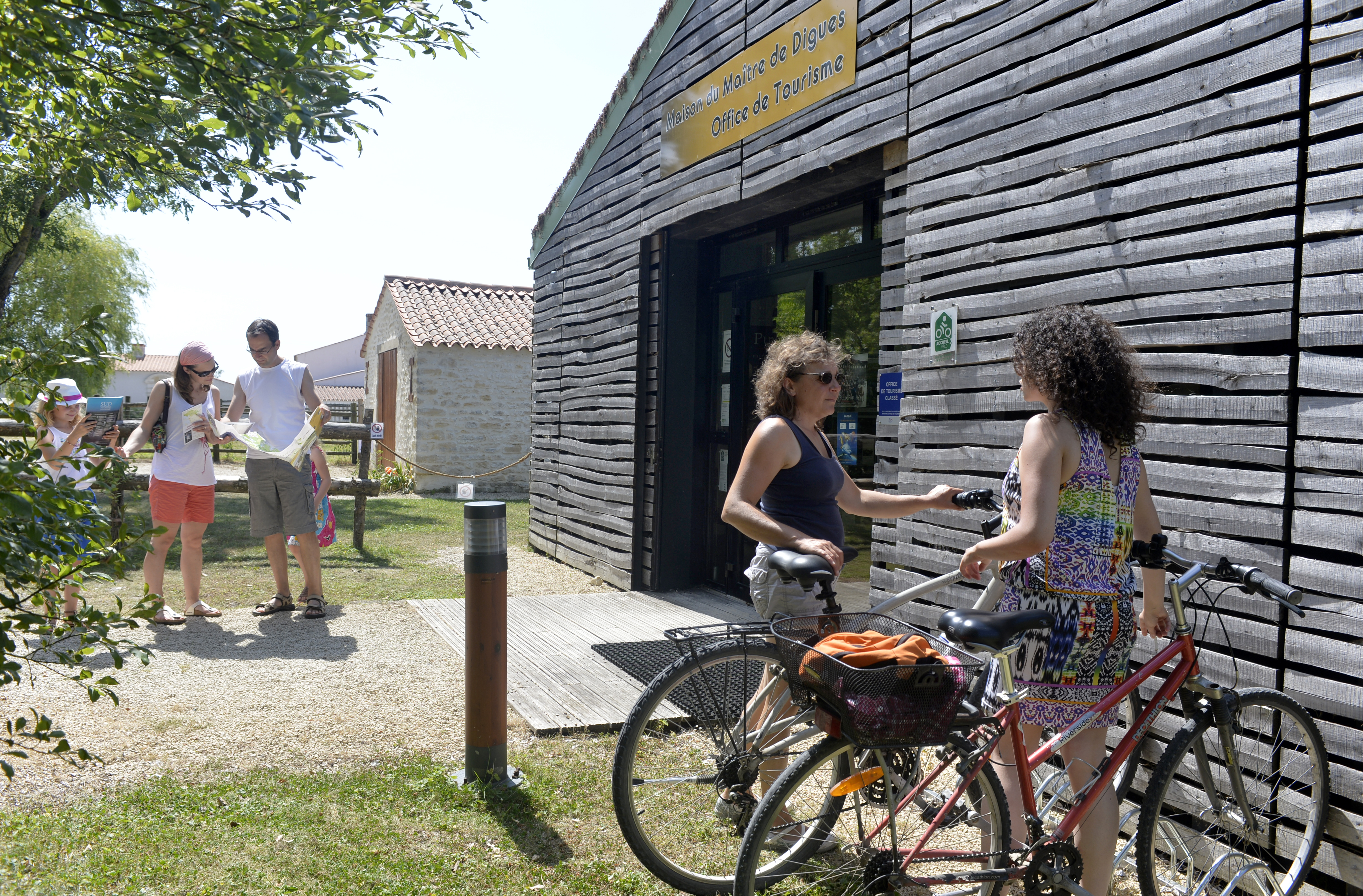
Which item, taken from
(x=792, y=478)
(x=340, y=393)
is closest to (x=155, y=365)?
(x=340, y=393)

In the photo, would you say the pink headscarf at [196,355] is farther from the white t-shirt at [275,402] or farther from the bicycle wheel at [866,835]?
the bicycle wheel at [866,835]

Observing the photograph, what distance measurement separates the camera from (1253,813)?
2.98 meters

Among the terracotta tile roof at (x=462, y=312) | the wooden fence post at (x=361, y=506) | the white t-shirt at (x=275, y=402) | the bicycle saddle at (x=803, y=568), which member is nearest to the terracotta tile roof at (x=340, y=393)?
the terracotta tile roof at (x=462, y=312)

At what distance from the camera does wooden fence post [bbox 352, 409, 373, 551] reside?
10203 mm

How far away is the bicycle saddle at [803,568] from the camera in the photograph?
2723mm

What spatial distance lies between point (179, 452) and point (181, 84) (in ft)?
12.0

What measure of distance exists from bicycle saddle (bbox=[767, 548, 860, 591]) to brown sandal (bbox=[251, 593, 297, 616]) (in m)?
5.23

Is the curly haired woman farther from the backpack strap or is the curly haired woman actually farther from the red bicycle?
the backpack strap

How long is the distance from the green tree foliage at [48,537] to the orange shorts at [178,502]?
4305 mm

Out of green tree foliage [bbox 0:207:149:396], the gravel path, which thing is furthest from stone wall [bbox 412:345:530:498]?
the gravel path

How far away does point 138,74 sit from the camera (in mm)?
3416

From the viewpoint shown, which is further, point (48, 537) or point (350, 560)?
point (350, 560)

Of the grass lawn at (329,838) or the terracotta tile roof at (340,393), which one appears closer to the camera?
the grass lawn at (329,838)

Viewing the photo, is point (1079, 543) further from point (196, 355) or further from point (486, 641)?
point (196, 355)
